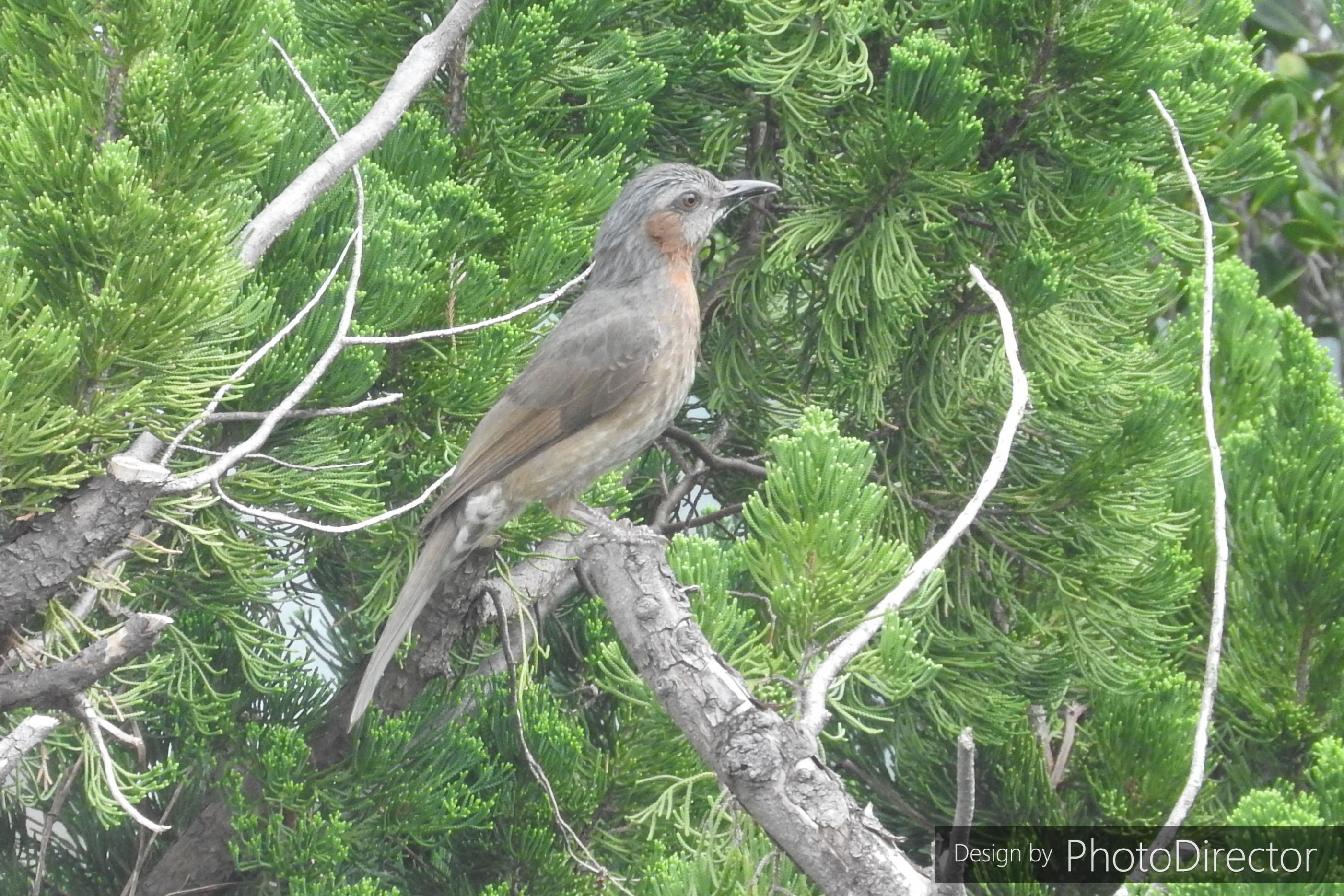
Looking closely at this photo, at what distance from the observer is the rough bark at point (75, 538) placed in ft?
8.26

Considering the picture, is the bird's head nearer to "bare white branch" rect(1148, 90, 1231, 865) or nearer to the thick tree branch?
"bare white branch" rect(1148, 90, 1231, 865)

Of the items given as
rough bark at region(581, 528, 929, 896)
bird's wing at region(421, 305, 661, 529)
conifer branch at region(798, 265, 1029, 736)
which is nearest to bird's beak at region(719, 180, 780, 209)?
bird's wing at region(421, 305, 661, 529)

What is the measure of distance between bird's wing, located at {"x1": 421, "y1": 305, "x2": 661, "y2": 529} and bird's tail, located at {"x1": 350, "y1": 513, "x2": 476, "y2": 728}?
0.29 metres

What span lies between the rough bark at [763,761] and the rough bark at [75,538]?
3.26ft

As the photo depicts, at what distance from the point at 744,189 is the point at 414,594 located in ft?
4.80

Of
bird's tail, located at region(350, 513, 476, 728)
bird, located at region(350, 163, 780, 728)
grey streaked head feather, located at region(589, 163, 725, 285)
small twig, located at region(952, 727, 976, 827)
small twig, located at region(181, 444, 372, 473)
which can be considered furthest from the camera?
grey streaked head feather, located at region(589, 163, 725, 285)

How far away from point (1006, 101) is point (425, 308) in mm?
1601

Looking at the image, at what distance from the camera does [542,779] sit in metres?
3.48

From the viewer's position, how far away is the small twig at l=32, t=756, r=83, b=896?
3.47 meters

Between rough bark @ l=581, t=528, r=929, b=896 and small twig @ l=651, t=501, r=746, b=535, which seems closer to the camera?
rough bark @ l=581, t=528, r=929, b=896

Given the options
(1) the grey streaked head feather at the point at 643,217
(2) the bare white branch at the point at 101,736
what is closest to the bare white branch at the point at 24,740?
(2) the bare white branch at the point at 101,736

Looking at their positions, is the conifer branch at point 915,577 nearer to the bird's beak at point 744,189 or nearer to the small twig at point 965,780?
the small twig at point 965,780

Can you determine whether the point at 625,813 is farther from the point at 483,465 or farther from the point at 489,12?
the point at 489,12

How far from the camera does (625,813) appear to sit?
3.80m
